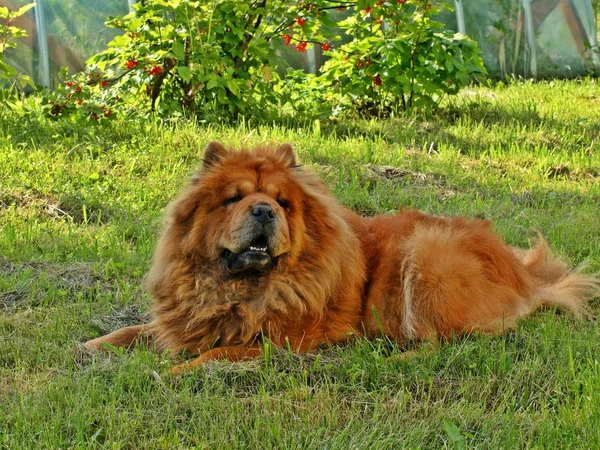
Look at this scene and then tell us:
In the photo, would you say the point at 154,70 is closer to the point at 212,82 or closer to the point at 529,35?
the point at 212,82

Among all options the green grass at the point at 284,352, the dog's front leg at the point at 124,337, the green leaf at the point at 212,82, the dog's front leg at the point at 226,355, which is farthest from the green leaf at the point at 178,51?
the dog's front leg at the point at 226,355

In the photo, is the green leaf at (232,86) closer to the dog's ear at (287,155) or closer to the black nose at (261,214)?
the dog's ear at (287,155)

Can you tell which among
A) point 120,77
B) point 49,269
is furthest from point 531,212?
point 120,77

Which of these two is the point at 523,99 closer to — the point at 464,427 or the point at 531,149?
the point at 531,149

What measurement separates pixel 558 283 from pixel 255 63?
5.23 meters

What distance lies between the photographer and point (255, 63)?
373 inches

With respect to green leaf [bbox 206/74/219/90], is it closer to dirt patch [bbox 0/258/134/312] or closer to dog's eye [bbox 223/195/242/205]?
dirt patch [bbox 0/258/134/312]

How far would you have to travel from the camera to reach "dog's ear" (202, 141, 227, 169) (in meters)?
4.82

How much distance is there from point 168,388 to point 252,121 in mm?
5806

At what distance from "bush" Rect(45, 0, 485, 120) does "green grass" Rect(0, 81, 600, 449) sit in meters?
0.45

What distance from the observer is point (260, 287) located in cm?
462

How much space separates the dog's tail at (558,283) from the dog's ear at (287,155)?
172cm

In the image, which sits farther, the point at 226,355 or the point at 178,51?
the point at 178,51

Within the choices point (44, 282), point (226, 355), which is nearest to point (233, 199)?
point (226, 355)
